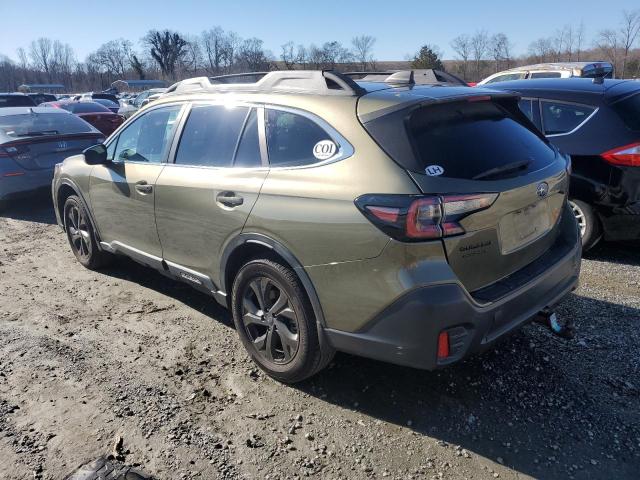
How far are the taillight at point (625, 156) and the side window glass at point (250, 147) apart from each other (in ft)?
10.8

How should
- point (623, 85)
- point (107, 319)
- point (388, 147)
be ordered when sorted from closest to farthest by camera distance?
1. point (388, 147)
2. point (107, 319)
3. point (623, 85)

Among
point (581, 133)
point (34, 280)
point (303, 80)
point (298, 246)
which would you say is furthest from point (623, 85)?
point (34, 280)

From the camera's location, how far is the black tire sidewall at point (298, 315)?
293cm

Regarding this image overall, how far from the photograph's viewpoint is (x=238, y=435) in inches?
112

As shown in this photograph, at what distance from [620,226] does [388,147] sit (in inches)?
127

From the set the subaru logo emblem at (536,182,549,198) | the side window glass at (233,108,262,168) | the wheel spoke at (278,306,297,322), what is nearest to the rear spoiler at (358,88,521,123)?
the subaru logo emblem at (536,182,549,198)

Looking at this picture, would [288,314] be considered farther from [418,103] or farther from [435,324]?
[418,103]

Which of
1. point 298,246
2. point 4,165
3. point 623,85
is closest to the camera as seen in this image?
point 298,246

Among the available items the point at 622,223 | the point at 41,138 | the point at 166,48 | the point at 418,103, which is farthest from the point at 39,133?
the point at 166,48

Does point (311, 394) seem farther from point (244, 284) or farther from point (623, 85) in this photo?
point (623, 85)

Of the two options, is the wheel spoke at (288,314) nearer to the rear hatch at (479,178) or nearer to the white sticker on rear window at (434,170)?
the rear hatch at (479,178)

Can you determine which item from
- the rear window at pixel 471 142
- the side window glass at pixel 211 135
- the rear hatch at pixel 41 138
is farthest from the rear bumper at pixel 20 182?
the rear window at pixel 471 142

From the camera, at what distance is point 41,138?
25.2 feet

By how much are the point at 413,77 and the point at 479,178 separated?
1.32 meters
